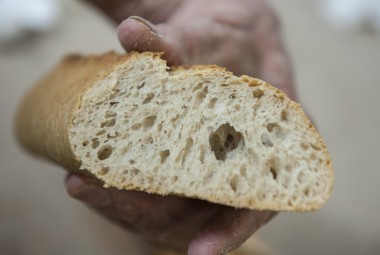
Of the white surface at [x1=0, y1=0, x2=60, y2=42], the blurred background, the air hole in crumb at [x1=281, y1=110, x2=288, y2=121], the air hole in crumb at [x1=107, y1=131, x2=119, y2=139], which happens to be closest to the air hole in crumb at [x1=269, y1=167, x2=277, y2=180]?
the air hole in crumb at [x1=281, y1=110, x2=288, y2=121]

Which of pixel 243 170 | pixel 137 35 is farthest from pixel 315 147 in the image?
pixel 137 35

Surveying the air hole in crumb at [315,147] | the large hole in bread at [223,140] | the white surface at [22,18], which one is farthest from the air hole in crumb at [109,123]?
the white surface at [22,18]

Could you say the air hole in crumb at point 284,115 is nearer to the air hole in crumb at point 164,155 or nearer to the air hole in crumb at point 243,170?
the air hole in crumb at point 243,170

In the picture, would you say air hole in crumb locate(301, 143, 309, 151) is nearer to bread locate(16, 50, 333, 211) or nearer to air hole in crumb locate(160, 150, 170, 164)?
bread locate(16, 50, 333, 211)

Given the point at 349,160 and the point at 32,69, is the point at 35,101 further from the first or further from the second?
the point at 349,160

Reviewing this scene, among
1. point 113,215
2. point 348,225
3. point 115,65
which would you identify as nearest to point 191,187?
point 115,65

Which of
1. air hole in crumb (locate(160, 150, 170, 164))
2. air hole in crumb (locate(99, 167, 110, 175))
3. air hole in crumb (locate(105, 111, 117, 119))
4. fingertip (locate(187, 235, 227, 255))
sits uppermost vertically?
air hole in crumb (locate(105, 111, 117, 119))

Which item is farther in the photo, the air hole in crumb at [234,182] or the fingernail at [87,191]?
the fingernail at [87,191]

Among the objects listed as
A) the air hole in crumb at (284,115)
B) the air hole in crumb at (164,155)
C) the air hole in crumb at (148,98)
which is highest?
the air hole in crumb at (284,115)
